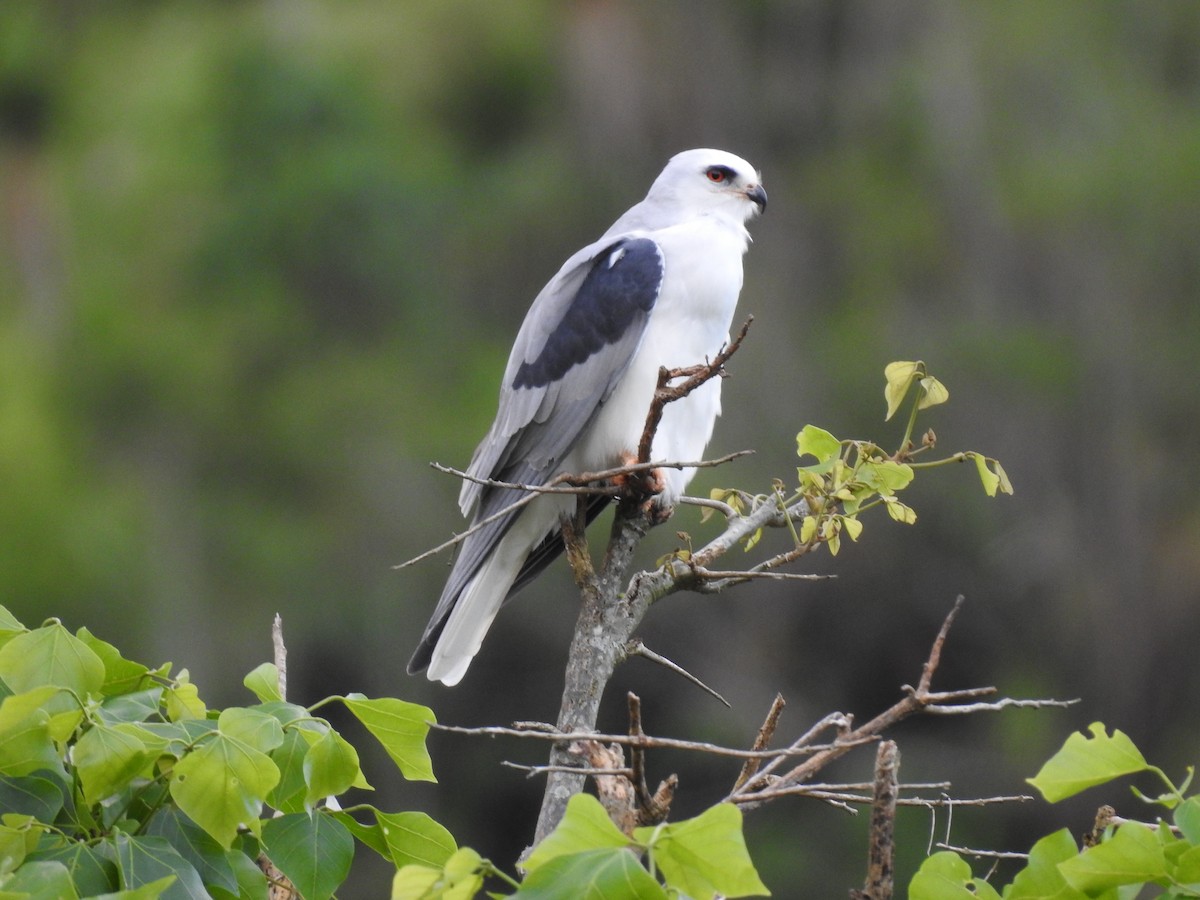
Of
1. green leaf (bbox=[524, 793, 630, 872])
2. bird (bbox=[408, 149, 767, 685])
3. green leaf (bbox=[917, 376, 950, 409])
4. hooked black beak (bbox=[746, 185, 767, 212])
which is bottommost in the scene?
bird (bbox=[408, 149, 767, 685])

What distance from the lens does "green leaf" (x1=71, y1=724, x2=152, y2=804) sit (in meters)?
1.43

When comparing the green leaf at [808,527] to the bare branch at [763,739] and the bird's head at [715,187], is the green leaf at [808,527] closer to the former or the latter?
the bare branch at [763,739]

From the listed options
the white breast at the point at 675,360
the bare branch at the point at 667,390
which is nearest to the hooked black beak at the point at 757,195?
the white breast at the point at 675,360

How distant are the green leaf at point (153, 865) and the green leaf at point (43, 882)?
5 centimetres

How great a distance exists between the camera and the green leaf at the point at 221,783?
57.6 inches

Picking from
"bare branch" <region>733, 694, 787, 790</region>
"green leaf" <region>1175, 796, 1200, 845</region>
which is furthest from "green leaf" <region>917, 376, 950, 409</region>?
"green leaf" <region>1175, 796, 1200, 845</region>

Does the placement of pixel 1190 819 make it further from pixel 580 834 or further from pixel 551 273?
pixel 551 273

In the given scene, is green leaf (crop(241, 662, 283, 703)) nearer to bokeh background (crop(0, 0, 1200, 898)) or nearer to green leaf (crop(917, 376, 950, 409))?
green leaf (crop(917, 376, 950, 409))

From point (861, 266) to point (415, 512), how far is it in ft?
15.8

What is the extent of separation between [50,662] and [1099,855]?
3.27ft

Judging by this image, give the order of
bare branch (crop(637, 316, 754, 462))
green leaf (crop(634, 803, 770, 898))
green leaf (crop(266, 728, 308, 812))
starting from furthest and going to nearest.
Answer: bare branch (crop(637, 316, 754, 462))
green leaf (crop(266, 728, 308, 812))
green leaf (crop(634, 803, 770, 898))

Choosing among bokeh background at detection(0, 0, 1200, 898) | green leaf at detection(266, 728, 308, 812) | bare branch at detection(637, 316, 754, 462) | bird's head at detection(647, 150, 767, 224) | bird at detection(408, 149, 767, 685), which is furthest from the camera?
bokeh background at detection(0, 0, 1200, 898)

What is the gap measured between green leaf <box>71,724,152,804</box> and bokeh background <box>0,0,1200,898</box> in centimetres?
891

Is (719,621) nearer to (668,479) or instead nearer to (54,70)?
(668,479)
